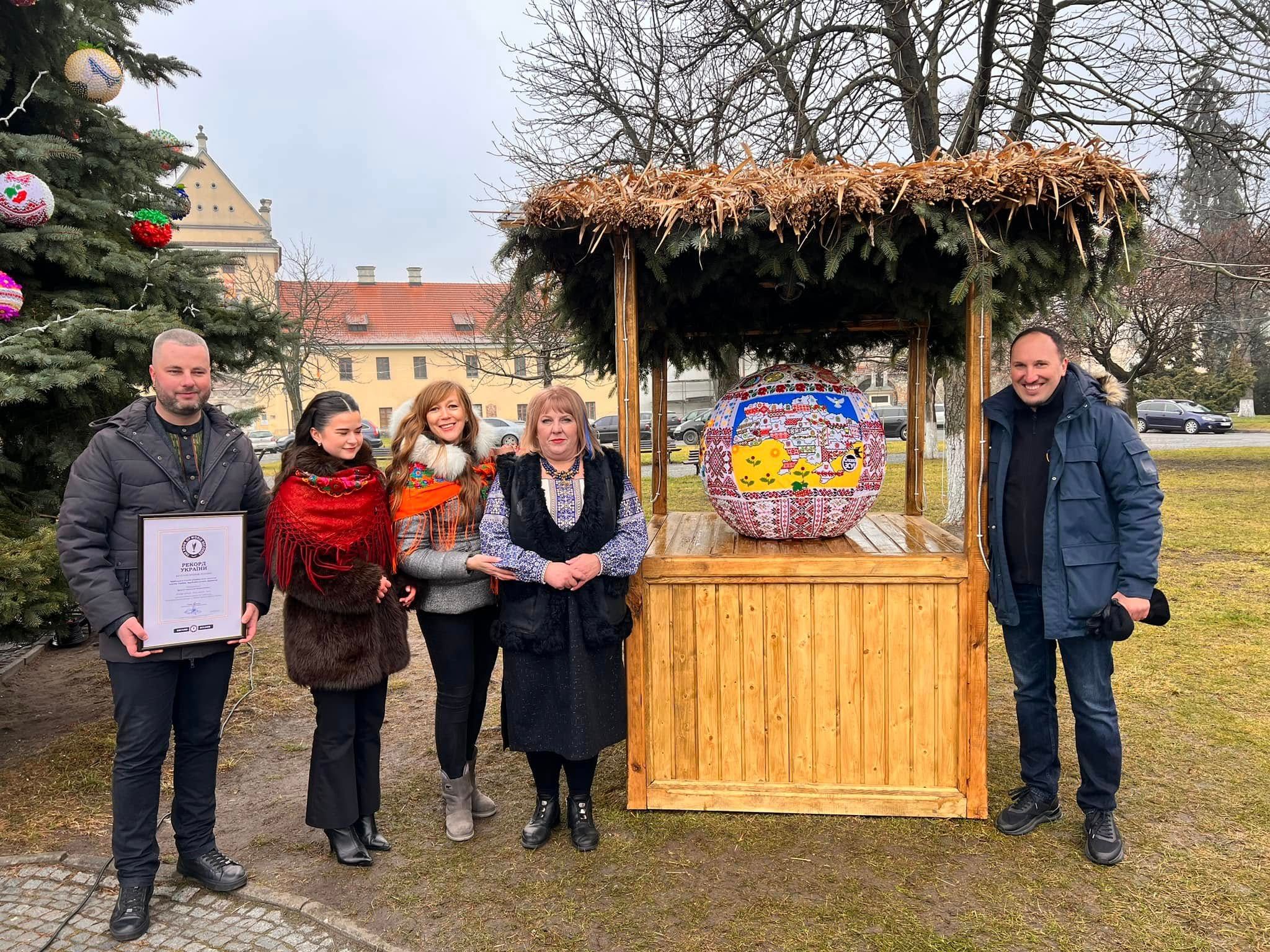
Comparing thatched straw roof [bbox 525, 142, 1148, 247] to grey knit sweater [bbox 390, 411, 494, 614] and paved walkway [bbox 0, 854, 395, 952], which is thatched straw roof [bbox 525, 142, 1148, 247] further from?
paved walkway [bbox 0, 854, 395, 952]

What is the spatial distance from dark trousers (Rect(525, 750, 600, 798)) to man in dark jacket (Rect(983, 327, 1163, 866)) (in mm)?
1708

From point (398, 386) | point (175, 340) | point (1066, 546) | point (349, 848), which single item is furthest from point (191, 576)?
point (398, 386)

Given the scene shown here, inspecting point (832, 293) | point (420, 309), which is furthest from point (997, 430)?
point (420, 309)

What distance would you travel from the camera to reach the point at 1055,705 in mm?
3461

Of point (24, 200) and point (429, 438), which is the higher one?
point (24, 200)

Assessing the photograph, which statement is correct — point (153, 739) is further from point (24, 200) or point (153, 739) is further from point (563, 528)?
point (24, 200)

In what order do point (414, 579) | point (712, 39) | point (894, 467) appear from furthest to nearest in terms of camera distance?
point (894, 467)
point (712, 39)
point (414, 579)

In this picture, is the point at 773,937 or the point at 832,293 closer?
the point at 773,937

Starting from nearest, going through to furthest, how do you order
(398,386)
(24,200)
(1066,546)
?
(1066,546) → (24,200) → (398,386)

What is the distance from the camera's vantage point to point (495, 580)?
338 cm

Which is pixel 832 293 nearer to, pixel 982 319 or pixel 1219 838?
pixel 982 319

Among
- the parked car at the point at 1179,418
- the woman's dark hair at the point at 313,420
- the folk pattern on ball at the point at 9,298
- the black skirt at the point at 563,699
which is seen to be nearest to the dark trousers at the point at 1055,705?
the black skirt at the point at 563,699

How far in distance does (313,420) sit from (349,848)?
1.69 metres

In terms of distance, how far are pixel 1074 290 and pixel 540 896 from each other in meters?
3.13
